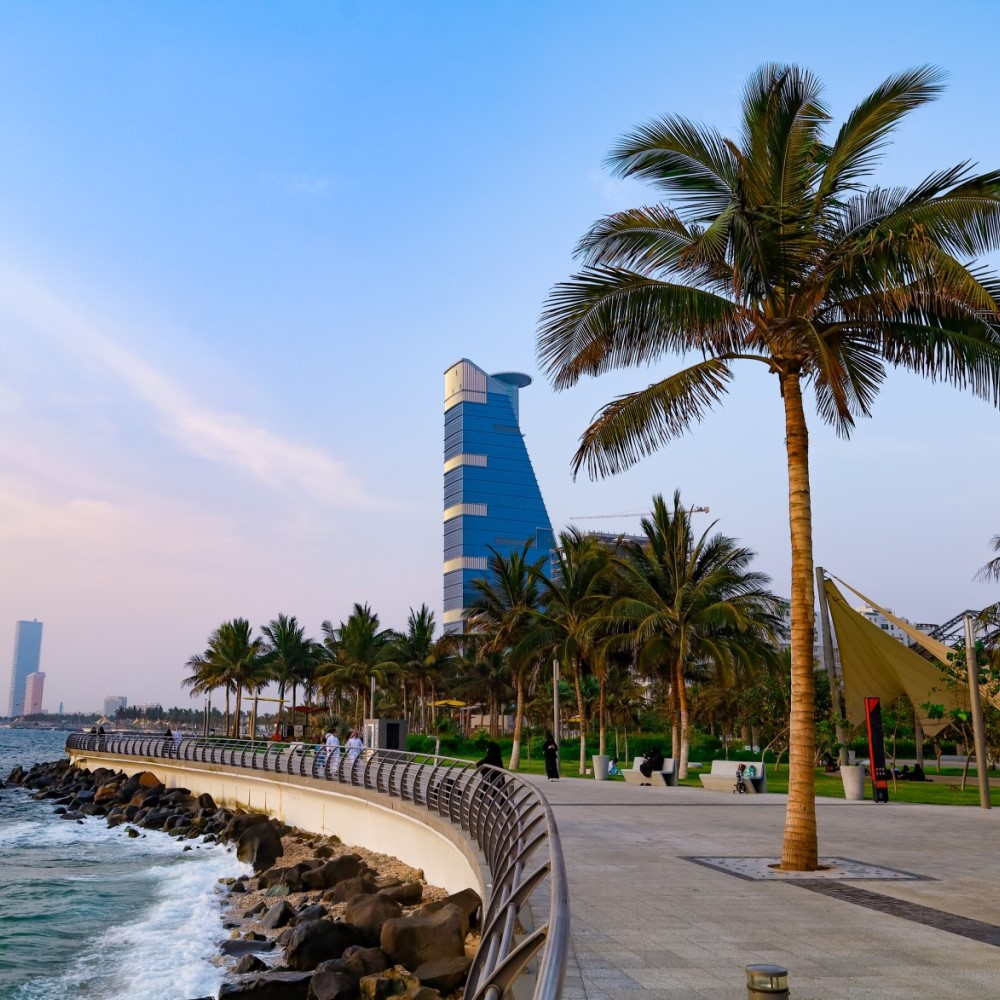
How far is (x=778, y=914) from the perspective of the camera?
28.8 ft

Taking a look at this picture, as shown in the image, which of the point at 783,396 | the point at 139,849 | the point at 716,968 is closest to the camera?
the point at 716,968

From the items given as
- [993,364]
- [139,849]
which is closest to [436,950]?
[993,364]

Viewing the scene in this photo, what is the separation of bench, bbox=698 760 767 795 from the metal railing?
8.45m

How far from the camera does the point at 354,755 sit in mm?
27984

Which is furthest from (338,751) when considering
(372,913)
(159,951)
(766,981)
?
(766,981)

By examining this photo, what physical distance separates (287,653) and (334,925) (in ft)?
224

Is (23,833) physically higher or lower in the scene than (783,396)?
lower

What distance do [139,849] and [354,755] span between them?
27.2ft

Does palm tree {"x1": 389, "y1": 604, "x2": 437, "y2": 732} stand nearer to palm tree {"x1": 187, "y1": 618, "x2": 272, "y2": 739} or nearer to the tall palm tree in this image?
palm tree {"x1": 187, "y1": 618, "x2": 272, "y2": 739}

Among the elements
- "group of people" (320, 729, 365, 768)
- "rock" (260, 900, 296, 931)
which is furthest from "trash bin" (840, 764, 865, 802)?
"rock" (260, 900, 296, 931)

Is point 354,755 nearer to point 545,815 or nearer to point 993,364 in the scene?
point 993,364

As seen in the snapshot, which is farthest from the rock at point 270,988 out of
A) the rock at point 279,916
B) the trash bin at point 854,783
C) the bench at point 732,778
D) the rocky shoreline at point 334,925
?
the bench at point 732,778

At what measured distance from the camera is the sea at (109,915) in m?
14.5

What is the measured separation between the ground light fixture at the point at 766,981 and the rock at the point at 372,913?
1007 cm
